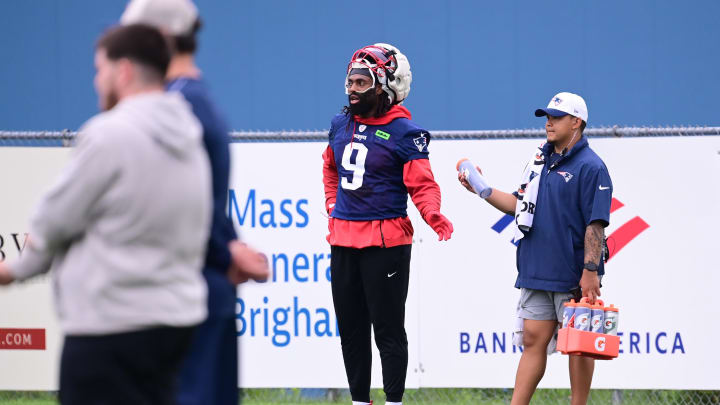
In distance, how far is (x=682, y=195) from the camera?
293 inches

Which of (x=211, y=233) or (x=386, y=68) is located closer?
(x=211, y=233)

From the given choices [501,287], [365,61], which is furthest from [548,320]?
[365,61]

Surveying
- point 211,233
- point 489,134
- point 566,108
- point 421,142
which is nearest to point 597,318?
point 566,108

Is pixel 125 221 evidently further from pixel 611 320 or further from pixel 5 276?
pixel 611 320

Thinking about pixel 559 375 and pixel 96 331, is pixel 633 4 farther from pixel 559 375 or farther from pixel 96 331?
pixel 96 331

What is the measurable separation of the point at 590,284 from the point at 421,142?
125 centimetres

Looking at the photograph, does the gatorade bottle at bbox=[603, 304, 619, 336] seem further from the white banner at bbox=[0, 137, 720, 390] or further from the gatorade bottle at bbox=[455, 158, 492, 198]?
the white banner at bbox=[0, 137, 720, 390]

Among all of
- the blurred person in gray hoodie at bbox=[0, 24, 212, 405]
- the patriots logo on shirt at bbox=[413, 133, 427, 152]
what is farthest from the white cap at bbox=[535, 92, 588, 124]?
the blurred person in gray hoodie at bbox=[0, 24, 212, 405]

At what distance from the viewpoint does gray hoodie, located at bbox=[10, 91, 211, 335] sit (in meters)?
2.80

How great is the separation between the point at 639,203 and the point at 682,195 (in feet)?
1.00

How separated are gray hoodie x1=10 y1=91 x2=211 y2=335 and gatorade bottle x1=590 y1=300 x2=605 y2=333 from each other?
11.4 feet

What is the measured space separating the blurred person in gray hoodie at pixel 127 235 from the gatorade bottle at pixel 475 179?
344 centimetres

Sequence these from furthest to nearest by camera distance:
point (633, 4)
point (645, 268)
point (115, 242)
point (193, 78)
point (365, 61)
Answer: point (633, 4)
point (645, 268)
point (365, 61)
point (193, 78)
point (115, 242)

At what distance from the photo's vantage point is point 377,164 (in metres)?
6.08
